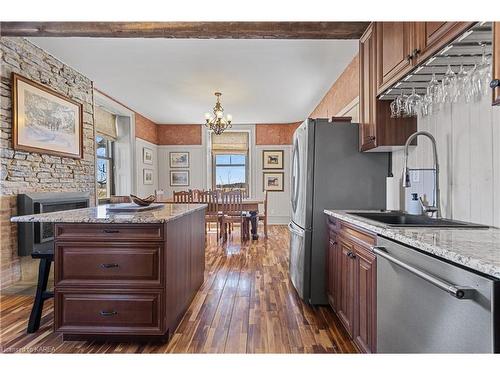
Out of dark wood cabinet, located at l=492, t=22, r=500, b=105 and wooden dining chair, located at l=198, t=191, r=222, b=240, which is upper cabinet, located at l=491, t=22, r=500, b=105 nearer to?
dark wood cabinet, located at l=492, t=22, r=500, b=105

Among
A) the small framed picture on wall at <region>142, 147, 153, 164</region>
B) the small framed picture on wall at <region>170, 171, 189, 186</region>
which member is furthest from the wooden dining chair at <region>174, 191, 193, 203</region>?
the small framed picture on wall at <region>170, 171, 189, 186</region>

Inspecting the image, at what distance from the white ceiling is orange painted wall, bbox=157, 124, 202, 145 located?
5.33ft

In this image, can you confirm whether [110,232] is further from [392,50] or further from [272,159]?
[272,159]

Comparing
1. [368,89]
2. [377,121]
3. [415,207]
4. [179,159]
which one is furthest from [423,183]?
[179,159]

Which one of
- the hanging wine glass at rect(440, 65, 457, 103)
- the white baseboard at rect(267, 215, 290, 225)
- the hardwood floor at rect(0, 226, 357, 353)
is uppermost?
the hanging wine glass at rect(440, 65, 457, 103)

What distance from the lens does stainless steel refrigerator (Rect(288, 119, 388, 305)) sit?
2.61 meters

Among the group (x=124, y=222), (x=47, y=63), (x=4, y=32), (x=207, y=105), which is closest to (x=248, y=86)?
(x=207, y=105)

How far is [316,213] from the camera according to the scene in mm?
2625

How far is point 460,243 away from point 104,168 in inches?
235

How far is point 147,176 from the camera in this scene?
6984mm

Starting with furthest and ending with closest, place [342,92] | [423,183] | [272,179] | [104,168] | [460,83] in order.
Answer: [272,179] → [104,168] → [342,92] → [423,183] → [460,83]

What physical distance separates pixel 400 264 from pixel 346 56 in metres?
3.03

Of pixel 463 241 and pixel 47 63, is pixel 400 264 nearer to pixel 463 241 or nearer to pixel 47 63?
pixel 463 241

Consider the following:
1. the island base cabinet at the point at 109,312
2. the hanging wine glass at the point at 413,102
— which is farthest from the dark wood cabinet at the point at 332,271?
the island base cabinet at the point at 109,312
